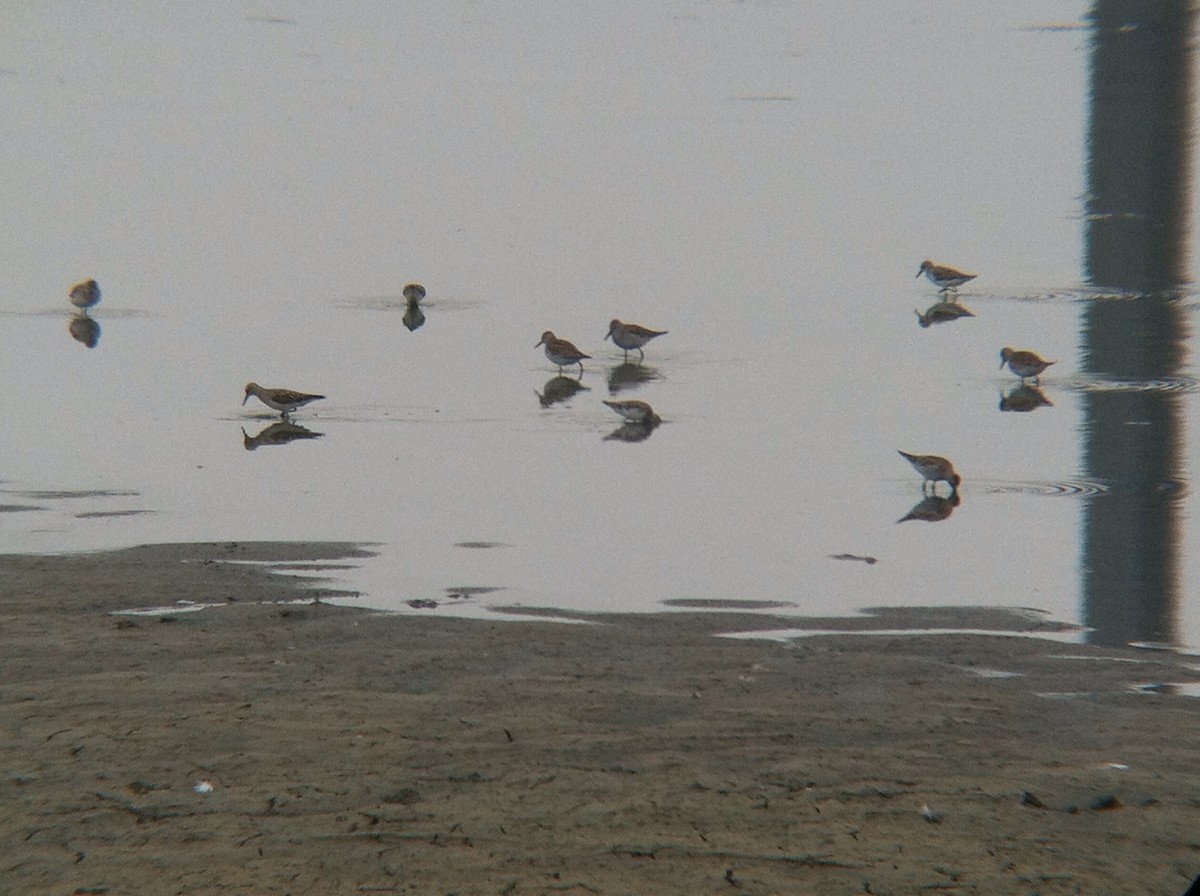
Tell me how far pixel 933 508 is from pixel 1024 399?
337 centimetres

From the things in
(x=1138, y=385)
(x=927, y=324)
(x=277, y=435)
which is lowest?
(x=277, y=435)

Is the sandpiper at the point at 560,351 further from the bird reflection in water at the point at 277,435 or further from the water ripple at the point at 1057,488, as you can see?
the water ripple at the point at 1057,488

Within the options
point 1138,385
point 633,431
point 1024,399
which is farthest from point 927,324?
point 633,431

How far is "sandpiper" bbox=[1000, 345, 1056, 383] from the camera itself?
1382 cm

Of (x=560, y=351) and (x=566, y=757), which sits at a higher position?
(x=560, y=351)

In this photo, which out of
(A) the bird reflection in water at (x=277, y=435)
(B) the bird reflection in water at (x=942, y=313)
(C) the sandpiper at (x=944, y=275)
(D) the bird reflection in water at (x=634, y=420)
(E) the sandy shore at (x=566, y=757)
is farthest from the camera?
(C) the sandpiper at (x=944, y=275)

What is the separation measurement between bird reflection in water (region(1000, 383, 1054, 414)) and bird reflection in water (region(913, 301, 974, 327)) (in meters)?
2.63

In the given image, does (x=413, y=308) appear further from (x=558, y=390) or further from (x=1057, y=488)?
(x=1057, y=488)

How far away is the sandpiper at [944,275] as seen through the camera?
55.7 ft

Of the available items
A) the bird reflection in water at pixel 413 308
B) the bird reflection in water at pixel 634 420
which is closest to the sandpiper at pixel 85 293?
the bird reflection in water at pixel 413 308

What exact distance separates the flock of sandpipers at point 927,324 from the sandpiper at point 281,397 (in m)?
4.11

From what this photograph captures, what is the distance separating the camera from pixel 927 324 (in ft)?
53.7

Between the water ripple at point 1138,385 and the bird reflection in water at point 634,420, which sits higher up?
the water ripple at point 1138,385

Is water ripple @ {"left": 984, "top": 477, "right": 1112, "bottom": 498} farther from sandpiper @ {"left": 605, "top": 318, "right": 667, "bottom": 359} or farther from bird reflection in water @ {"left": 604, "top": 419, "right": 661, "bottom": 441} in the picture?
sandpiper @ {"left": 605, "top": 318, "right": 667, "bottom": 359}
